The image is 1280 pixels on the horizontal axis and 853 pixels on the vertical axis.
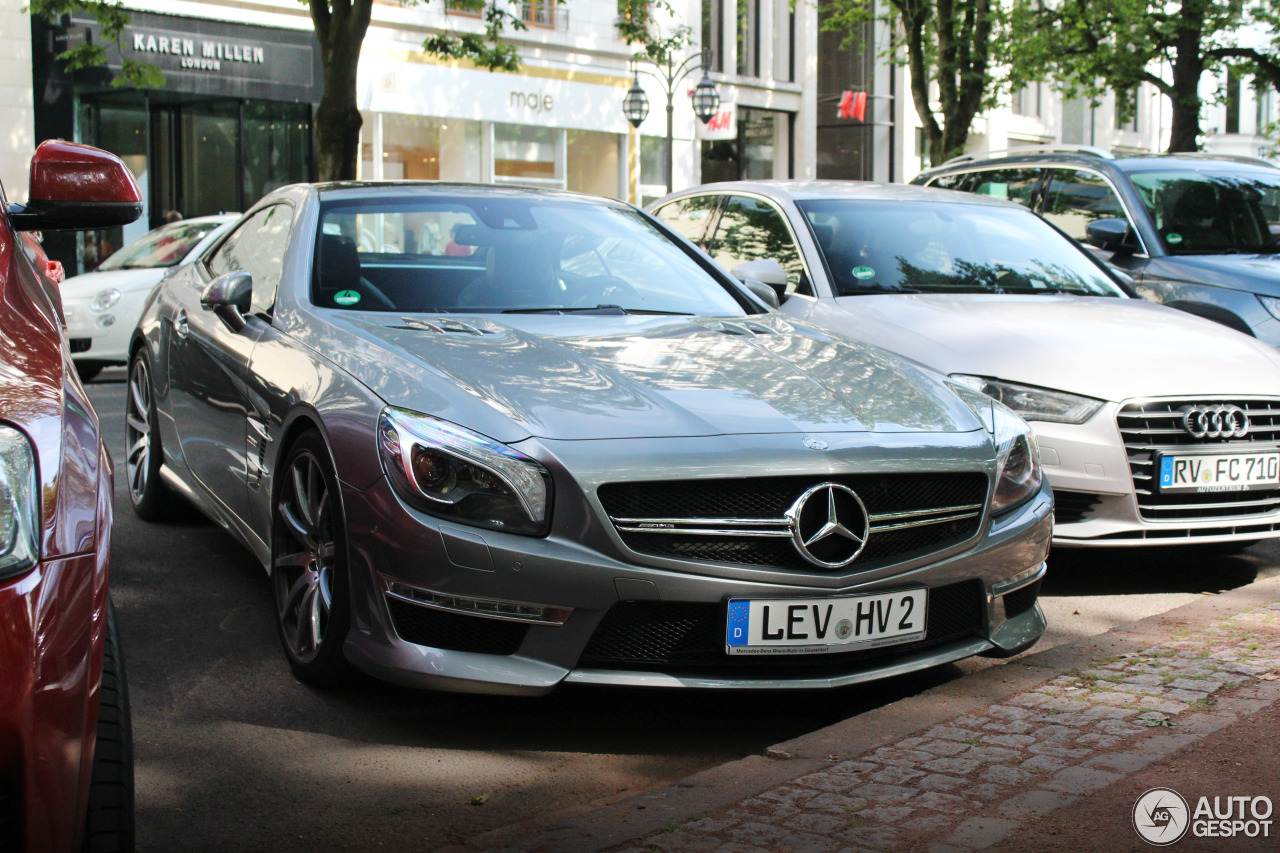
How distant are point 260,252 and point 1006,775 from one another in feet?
11.6

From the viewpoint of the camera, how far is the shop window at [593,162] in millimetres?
28953

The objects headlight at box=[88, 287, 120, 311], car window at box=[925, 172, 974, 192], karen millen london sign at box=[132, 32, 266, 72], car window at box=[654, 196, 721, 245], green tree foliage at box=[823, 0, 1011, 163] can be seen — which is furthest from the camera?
green tree foliage at box=[823, 0, 1011, 163]

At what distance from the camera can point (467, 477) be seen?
11.3ft

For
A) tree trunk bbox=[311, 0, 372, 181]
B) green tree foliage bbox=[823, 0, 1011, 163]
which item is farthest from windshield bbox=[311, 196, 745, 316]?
green tree foliage bbox=[823, 0, 1011, 163]

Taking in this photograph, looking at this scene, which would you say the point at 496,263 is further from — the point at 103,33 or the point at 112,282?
the point at 103,33

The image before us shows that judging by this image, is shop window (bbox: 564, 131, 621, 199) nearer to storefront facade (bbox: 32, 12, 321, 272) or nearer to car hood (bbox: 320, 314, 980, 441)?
storefront facade (bbox: 32, 12, 321, 272)

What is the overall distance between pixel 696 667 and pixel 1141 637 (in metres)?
1.72

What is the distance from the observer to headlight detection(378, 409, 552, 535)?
11.1 feet

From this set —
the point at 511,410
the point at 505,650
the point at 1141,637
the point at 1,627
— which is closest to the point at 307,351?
the point at 511,410

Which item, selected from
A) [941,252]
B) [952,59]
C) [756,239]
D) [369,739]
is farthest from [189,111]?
[369,739]

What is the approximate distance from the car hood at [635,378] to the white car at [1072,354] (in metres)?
0.99

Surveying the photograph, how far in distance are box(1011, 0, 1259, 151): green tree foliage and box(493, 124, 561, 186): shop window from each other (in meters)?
9.32

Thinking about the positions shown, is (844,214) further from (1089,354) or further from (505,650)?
(505,650)

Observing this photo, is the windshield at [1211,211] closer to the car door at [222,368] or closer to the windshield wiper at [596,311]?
the windshield wiper at [596,311]
